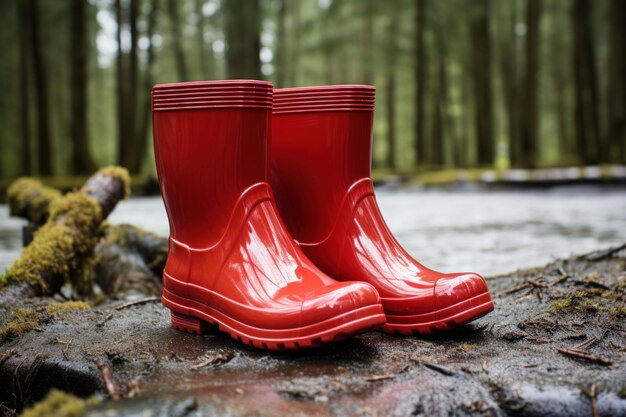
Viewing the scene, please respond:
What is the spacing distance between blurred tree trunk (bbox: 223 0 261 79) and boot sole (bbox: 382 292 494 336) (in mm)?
10210

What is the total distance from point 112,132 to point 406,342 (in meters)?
31.8

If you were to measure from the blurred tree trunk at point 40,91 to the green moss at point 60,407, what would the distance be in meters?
14.7

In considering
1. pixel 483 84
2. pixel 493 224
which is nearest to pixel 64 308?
pixel 493 224

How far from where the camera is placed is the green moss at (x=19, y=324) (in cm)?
186

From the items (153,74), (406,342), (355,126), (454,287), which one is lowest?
(406,342)

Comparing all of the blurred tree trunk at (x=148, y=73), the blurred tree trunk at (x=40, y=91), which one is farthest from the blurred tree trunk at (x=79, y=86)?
the blurred tree trunk at (x=148, y=73)

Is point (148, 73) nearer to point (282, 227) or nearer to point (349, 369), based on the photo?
point (282, 227)

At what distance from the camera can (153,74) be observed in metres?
17.6

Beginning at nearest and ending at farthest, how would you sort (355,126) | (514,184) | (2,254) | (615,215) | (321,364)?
(321,364)
(355,126)
(2,254)
(615,215)
(514,184)

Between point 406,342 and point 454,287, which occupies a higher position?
point 454,287

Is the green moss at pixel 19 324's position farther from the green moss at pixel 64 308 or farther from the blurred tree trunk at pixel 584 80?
the blurred tree trunk at pixel 584 80

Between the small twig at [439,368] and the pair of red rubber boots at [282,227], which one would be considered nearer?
the small twig at [439,368]

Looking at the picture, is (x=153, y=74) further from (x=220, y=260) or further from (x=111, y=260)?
(x=220, y=260)

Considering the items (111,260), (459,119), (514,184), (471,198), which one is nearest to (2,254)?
(111,260)
